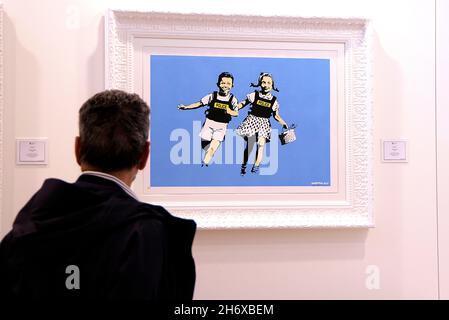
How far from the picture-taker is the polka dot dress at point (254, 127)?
157 cm

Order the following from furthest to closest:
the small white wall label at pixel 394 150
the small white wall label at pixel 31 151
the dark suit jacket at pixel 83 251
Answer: the small white wall label at pixel 394 150 → the small white wall label at pixel 31 151 → the dark suit jacket at pixel 83 251

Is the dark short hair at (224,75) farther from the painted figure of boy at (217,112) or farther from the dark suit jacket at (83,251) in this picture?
the dark suit jacket at (83,251)

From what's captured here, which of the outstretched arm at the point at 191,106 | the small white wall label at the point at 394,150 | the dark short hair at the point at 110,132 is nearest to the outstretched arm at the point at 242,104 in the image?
the outstretched arm at the point at 191,106

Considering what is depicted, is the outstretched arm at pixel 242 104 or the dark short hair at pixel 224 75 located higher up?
the dark short hair at pixel 224 75

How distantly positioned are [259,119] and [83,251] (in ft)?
3.20

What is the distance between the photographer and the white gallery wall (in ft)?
4.92

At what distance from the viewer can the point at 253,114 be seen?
1.58 m

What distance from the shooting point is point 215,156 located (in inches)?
61.4

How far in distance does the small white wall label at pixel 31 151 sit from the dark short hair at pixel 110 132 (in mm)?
760

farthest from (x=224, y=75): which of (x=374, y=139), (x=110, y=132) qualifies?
(x=110, y=132)

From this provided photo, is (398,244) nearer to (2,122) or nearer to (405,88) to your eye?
(405,88)

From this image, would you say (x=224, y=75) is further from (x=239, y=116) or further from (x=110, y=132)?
(x=110, y=132)
